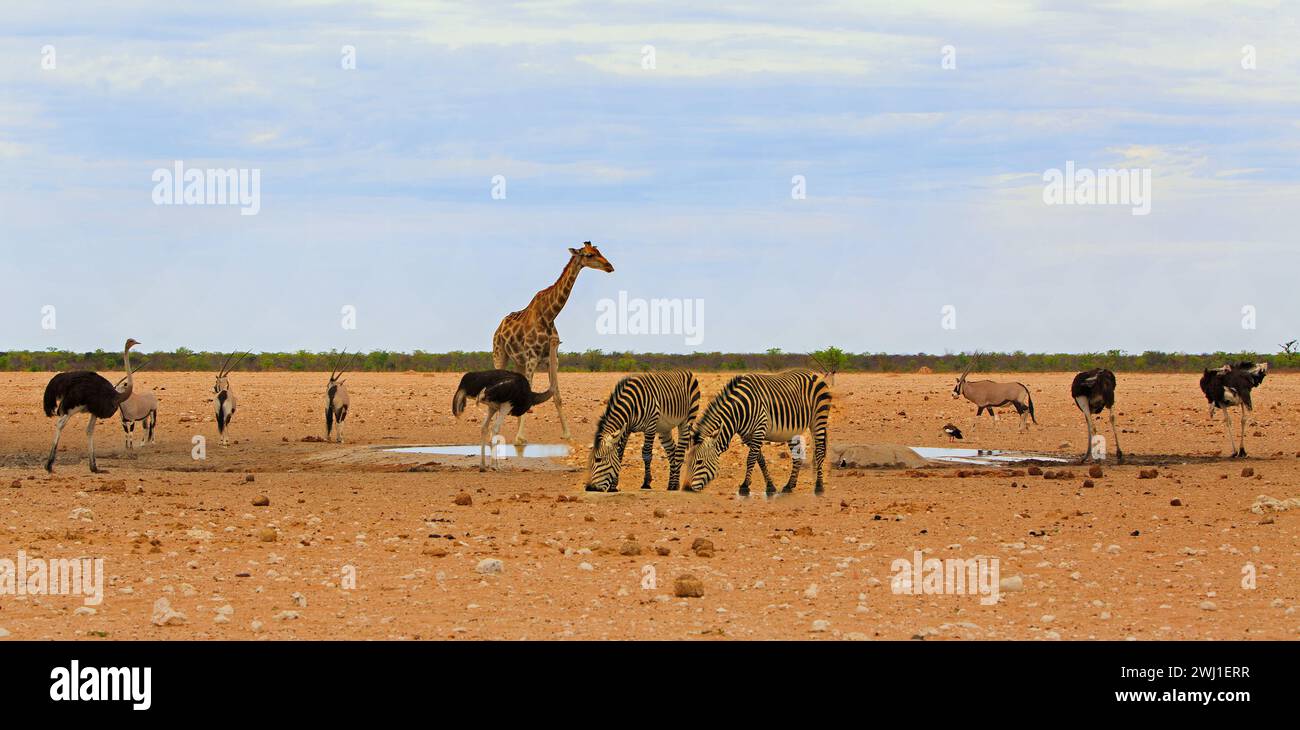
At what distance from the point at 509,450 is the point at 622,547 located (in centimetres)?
1126

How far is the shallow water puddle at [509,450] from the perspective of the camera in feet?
74.1

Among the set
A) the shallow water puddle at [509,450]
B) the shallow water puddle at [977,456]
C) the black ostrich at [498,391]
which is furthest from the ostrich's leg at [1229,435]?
the black ostrich at [498,391]

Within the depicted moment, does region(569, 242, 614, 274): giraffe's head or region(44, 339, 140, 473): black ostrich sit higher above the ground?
region(569, 242, 614, 274): giraffe's head

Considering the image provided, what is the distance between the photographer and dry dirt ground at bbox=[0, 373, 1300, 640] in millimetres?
9461

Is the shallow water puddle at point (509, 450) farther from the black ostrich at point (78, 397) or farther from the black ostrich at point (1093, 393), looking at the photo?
the black ostrich at point (1093, 393)

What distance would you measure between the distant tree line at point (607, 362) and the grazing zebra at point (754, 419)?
4076 centimetres

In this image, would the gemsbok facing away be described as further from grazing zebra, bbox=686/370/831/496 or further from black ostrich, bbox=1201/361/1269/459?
grazing zebra, bbox=686/370/831/496

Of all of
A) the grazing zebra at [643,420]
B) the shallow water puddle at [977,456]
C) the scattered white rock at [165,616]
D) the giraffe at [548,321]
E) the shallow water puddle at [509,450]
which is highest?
the giraffe at [548,321]

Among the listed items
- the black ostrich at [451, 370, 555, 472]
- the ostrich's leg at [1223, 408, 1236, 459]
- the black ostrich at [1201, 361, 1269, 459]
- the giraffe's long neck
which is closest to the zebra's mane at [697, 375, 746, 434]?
the black ostrich at [451, 370, 555, 472]

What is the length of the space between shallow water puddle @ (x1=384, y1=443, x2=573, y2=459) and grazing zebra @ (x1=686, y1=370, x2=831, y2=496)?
5.86 m
